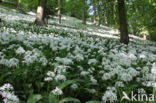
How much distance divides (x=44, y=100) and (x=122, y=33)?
34.0 ft

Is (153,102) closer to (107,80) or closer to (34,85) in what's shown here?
(107,80)

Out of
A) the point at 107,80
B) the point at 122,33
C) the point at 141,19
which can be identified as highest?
the point at 141,19

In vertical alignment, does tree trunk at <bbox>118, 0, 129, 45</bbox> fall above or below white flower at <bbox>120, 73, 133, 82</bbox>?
above

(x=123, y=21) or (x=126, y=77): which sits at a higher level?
(x=123, y=21)

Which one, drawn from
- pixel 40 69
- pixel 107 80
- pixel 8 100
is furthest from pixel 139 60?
pixel 8 100

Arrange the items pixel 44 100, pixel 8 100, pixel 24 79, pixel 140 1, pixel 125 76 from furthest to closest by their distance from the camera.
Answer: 1. pixel 140 1
2. pixel 125 76
3. pixel 24 79
4. pixel 44 100
5. pixel 8 100

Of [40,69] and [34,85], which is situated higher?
[40,69]

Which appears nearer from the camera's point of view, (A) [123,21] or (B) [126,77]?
(B) [126,77]

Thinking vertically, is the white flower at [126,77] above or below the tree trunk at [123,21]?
below

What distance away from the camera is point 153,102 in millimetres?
2354

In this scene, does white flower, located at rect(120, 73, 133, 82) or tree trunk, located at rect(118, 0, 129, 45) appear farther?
tree trunk, located at rect(118, 0, 129, 45)

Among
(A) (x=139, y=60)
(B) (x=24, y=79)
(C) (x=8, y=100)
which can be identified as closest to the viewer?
(C) (x=8, y=100)

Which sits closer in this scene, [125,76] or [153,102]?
[153,102]

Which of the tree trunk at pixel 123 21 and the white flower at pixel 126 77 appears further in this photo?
the tree trunk at pixel 123 21
